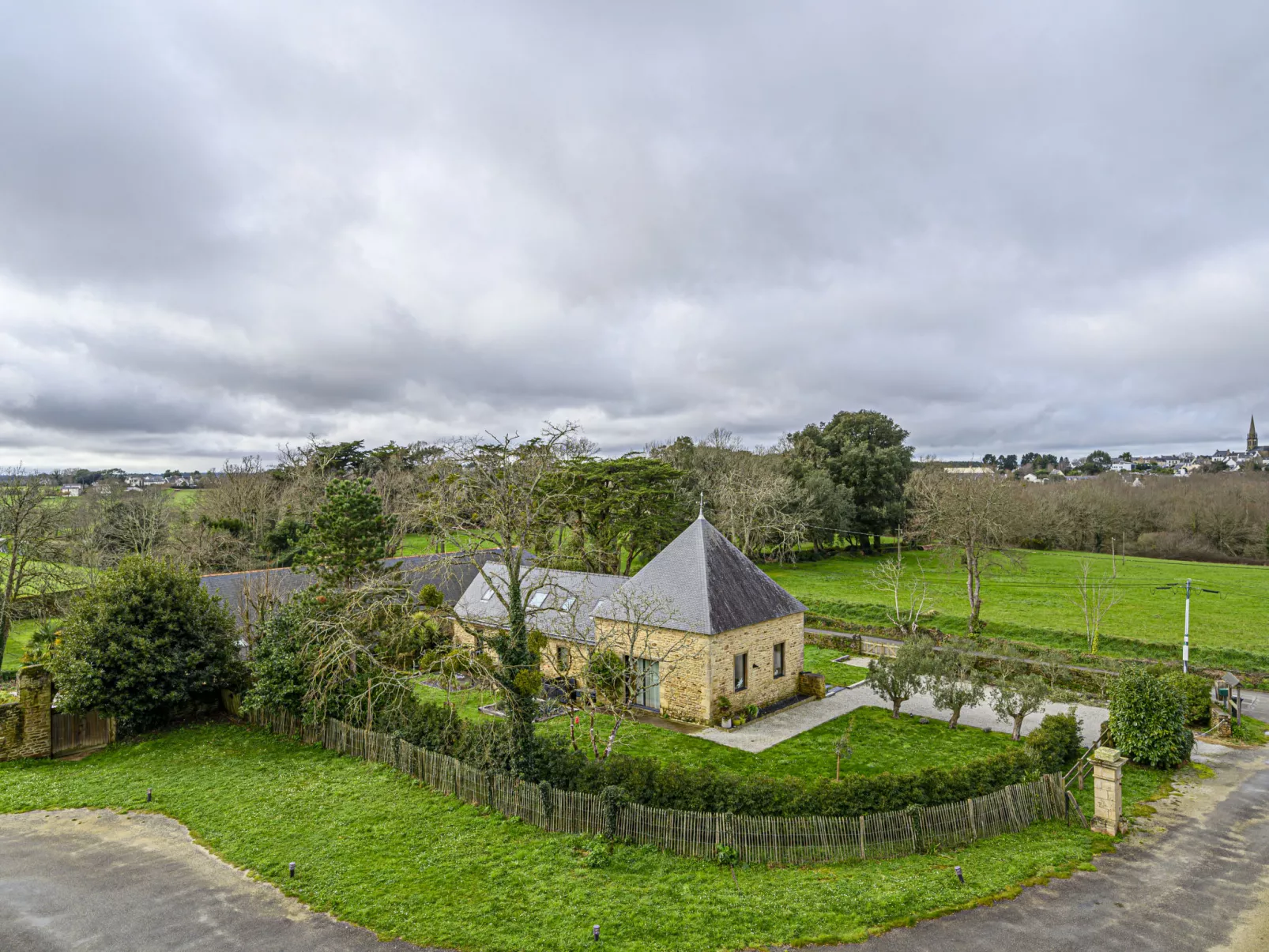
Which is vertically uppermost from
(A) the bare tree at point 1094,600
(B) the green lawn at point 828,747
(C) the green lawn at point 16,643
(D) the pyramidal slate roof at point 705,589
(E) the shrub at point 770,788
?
(D) the pyramidal slate roof at point 705,589

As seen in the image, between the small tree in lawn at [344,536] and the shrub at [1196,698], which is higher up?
the small tree in lawn at [344,536]

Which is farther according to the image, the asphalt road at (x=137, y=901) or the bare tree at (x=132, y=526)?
the bare tree at (x=132, y=526)

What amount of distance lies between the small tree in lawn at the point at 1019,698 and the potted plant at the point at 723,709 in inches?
306

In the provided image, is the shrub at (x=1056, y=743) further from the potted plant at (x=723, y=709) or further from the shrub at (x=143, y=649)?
the shrub at (x=143, y=649)

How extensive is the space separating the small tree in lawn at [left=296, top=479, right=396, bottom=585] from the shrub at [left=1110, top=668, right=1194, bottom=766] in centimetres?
2755

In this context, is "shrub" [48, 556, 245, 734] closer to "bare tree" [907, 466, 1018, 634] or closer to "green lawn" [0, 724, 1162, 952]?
"green lawn" [0, 724, 1162, 952]

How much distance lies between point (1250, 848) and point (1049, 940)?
21.9ft

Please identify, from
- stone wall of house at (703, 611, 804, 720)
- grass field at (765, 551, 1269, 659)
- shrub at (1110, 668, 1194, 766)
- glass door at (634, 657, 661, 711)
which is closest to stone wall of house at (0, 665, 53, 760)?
glass door at (634, 657, 661, 711)

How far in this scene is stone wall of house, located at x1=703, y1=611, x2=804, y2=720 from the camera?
21.4 meters

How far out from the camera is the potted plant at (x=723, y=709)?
69.7ft

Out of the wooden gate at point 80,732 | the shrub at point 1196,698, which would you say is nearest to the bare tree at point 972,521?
the shrub at point 1196,698

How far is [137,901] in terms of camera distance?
12.1 m

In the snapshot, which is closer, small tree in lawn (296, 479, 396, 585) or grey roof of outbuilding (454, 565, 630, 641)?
grey roof of outbuilding (454, 565, 630, 641)

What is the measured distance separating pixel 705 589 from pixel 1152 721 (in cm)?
1262
